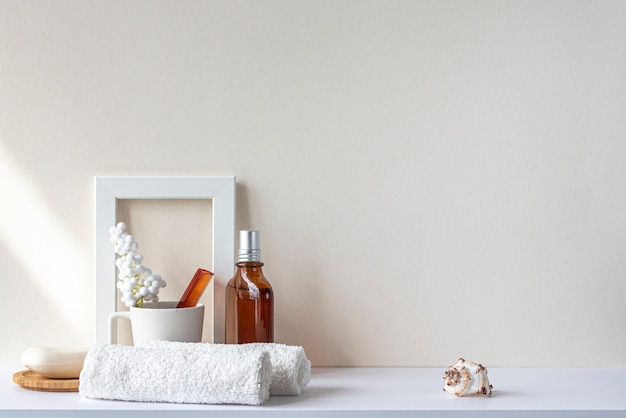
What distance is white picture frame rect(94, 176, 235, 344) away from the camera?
3.37 ft

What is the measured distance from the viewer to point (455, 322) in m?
1.04

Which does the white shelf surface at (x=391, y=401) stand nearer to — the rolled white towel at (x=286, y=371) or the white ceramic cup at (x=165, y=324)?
the rolled white towel at (x=286, y=371)

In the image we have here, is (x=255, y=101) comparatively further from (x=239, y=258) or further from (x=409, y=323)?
(x=409, y=323)

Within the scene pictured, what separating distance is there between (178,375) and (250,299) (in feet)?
0.63

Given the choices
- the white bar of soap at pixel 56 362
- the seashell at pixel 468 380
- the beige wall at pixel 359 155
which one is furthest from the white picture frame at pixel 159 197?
the seashell at pixel 468 380

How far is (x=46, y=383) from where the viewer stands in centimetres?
87

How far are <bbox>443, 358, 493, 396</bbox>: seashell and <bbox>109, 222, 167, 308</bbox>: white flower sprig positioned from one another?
40 cm

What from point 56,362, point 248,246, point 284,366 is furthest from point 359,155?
point 56,362

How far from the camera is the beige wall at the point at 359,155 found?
1033 millimetres

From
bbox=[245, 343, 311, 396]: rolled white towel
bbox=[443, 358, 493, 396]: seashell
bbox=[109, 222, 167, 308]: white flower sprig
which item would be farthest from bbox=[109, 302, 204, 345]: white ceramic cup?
bbox=[443, 358, 493, 396]: seashell

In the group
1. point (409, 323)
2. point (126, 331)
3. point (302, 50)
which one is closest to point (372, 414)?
point (409, 323)

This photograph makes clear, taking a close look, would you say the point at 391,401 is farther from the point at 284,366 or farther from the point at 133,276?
the point at 133,276

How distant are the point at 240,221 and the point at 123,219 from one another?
0.17 meters

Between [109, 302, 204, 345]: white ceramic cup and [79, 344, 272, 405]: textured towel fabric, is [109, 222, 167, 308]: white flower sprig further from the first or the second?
[79, 344, 272, 405]: textured towel fabric
